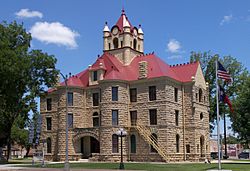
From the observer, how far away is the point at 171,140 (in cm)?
4853

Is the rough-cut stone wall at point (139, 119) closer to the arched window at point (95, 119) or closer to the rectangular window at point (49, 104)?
the arched window at point (95, 119)

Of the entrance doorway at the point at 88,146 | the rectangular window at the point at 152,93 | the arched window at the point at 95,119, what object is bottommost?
the entrance doorway at the point at 88,146

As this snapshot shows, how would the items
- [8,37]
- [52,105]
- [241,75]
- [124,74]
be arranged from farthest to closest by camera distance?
[241,75]
[52,105]
[124,74]
[8,37]

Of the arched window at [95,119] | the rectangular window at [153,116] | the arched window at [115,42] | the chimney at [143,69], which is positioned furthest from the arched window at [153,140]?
the arched window at [115,42]

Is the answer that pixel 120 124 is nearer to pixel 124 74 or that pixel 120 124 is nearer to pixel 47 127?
pixel 124 74

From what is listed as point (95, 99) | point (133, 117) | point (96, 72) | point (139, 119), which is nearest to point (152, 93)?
point (139, 119)

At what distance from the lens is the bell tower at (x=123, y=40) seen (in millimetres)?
56375

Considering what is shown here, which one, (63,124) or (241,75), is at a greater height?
(241,75)

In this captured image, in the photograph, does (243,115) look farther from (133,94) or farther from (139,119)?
(133,94)

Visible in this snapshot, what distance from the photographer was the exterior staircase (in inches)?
1859

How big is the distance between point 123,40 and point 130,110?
35.8 feet

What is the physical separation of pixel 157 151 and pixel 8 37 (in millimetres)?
21776

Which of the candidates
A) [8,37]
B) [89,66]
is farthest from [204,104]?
[8,37]

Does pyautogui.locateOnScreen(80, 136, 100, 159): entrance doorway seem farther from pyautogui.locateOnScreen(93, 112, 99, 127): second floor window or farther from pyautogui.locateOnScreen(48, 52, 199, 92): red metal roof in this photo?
pyautogui.locateOnScreen(48, 52, 199, 92): red metal roof
